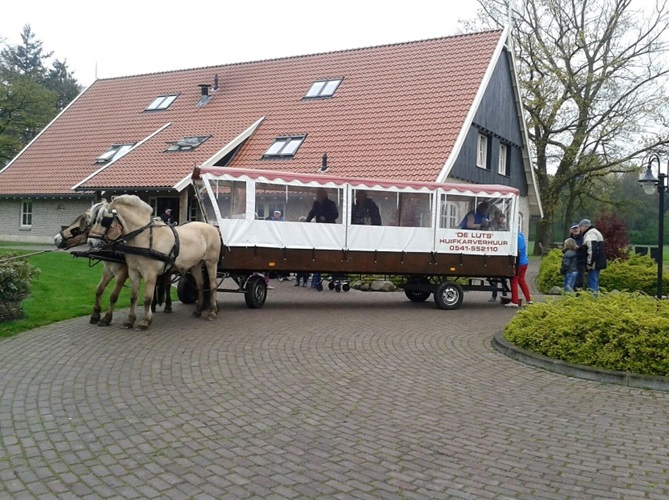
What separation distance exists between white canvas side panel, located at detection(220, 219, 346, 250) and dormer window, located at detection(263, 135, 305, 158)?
9.38 m

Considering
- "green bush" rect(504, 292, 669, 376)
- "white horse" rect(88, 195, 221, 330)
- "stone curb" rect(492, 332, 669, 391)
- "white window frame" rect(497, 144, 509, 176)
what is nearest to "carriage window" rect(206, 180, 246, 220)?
"white horse" rect(88, 195, 221, 330)

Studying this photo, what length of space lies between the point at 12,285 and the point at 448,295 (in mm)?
8270

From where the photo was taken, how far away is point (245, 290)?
12344 mm

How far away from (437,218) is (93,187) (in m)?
14.3

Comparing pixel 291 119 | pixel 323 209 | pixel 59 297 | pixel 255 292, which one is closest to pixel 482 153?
pixel 291 119

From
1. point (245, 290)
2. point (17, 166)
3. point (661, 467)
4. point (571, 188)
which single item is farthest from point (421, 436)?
point (571, 188)

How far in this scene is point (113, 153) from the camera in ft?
85.8

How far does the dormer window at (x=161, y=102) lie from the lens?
2815 cm

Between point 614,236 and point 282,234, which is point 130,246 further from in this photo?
point 614,236

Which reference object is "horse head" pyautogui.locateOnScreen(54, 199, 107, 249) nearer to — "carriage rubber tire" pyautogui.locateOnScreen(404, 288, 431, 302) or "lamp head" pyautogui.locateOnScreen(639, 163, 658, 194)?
"carriage rubber tire" pyautogui.locateOnScreen(404, 288, 431, 302)

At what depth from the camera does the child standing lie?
14.0 meters

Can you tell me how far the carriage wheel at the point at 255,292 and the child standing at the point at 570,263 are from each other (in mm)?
6814

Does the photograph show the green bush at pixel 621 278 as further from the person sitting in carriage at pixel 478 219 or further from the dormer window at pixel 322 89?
the dormer window at pixel 322 89

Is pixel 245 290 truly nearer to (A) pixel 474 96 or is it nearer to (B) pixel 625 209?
(A) pixel 474 96
